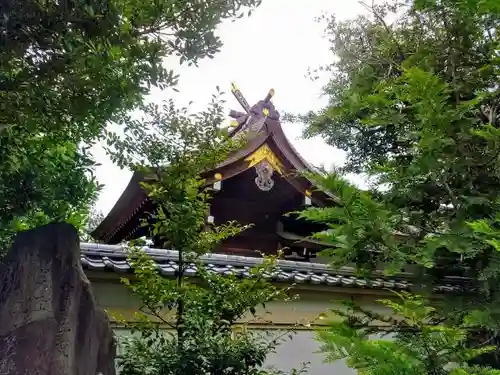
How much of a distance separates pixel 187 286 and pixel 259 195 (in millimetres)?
4335

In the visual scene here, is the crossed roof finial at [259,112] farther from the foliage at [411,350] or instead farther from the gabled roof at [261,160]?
the foliage at [411,350]

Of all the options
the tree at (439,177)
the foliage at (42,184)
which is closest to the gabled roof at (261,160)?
the tree at (439,177)

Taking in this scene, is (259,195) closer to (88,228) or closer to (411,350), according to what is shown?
(411,350)

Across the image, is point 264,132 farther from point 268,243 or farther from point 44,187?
point 44,187

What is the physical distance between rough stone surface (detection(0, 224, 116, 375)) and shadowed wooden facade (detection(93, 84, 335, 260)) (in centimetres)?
388

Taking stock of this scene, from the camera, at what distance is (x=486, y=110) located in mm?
4297

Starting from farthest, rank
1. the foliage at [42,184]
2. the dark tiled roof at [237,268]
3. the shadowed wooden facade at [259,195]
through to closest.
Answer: the shadowed wooden facade at [259,195] → the dark tiled roof at [237,268] → the foliage at [42,184]

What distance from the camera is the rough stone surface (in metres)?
2.57

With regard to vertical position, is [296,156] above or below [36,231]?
above

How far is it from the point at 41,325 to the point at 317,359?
145 inches

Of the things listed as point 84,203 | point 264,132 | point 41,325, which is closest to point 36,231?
point 41,325

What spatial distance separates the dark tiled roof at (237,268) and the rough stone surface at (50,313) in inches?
48.8

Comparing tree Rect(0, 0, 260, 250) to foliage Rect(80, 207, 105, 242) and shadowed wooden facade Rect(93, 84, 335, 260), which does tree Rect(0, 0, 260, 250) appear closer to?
foliage Rect(80, 207, 105, 242)

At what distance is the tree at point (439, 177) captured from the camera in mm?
3000
